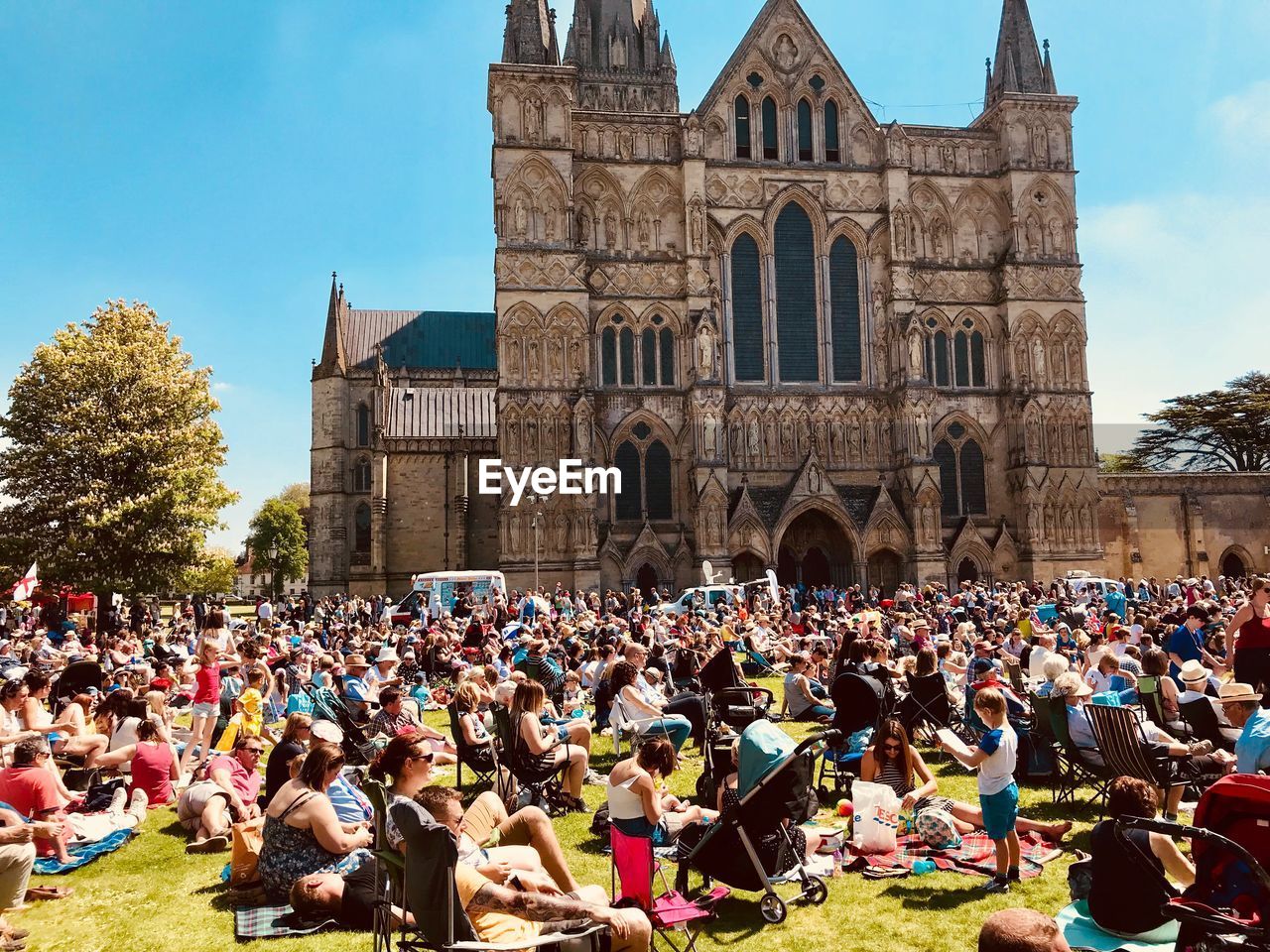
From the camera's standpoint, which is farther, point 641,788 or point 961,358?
point 961,358

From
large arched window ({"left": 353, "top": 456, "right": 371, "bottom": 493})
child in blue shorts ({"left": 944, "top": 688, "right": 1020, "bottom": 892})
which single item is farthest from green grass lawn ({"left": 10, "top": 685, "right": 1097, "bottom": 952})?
large arched window ({"left": 353, "top": 456, "right": 371, "bottom": 493})

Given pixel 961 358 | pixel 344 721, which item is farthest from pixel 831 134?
pixel 344 721

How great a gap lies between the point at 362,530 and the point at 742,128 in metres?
25.3

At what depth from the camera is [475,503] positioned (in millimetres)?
42594

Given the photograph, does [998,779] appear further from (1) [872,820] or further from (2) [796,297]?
(2) [796,297]

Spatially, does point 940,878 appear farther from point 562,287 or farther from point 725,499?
point 562,287

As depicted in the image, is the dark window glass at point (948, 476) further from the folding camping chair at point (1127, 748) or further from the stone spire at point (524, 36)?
the folding camping chair at point (1127, 748)

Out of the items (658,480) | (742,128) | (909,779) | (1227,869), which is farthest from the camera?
(742,128)

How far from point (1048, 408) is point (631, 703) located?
3186cm

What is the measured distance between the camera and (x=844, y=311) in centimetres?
3828

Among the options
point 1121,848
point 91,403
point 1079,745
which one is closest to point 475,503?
point 91,403

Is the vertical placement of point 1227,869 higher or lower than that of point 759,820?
higher

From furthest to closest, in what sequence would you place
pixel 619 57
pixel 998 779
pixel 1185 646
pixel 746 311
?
pixel 619 57
pixel 746 311
pixel 1185 646
pixel 998 779

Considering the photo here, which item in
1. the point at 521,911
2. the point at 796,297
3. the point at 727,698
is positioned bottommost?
the point at 521,911
